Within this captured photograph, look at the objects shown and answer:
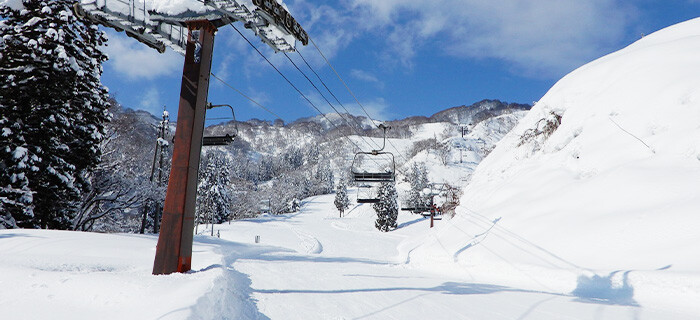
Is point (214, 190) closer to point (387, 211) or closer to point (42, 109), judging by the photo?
point (387, 211)

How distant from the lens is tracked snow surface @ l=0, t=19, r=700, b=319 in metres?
5.02

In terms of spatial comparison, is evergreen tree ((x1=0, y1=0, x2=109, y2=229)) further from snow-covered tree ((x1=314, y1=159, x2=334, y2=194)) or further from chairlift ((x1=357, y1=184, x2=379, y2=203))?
snow-covered tree ((x1=314, y1=159, x2=334, y2=194))

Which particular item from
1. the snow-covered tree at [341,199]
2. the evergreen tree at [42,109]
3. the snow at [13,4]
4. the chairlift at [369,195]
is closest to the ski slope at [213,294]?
the evergreen tree at [42,109]

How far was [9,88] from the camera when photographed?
14234 mm

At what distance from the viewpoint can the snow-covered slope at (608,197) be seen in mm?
7453

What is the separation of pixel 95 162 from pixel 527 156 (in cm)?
2190

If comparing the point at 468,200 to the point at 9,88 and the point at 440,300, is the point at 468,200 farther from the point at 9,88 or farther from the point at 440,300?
the point at 9,88

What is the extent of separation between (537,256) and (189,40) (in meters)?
10.6

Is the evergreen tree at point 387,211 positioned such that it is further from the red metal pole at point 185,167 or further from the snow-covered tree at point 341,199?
the red metal pole at point 185,167

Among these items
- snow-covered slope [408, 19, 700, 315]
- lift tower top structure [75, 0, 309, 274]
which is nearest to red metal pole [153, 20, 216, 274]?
lift tower top structure [75, 0, 309, 274]

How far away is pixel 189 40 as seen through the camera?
8.38 m

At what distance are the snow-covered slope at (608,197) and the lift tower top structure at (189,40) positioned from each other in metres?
8.70

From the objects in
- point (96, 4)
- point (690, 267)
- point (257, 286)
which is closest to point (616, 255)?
point (690, 267)

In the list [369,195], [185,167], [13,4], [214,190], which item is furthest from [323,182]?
[185,167]
